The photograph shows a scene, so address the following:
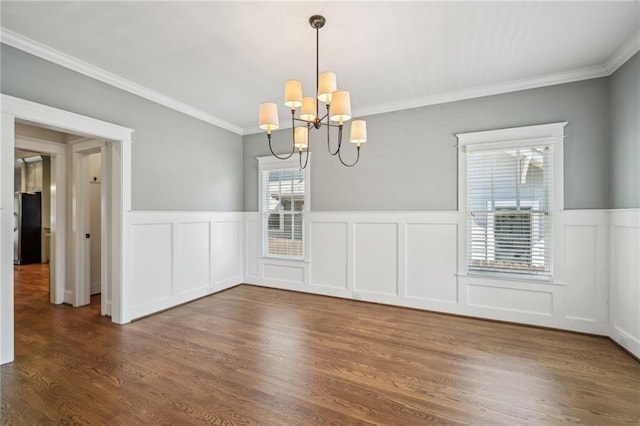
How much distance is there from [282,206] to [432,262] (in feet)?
8.35

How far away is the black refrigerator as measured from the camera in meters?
7.43

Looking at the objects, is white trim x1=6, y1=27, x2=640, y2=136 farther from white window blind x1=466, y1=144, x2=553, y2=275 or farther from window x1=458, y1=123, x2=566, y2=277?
white window blind x1=466, y1=144, x2=553, y2=275

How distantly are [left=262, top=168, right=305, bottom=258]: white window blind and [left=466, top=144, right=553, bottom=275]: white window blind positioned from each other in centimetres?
252

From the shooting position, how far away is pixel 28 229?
24.9 feet

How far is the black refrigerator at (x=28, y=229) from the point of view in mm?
7434

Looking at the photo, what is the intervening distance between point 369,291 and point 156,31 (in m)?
3.89

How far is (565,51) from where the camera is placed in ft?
9.24

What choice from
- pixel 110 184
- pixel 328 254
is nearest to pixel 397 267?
pixel 328 254

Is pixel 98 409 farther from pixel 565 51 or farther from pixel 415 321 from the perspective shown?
pixel 565 51

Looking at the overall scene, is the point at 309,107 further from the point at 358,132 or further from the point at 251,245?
the point at 251,245

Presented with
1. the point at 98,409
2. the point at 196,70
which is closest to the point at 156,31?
the point at 196,70

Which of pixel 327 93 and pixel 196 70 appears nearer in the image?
pixel 327 93

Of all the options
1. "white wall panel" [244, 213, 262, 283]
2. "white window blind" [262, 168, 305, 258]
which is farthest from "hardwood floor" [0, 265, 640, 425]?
"white wall panel" [244, 213, 262, 283]

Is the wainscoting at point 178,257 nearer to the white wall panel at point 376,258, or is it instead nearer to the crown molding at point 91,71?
the crown molding at point 91,71
